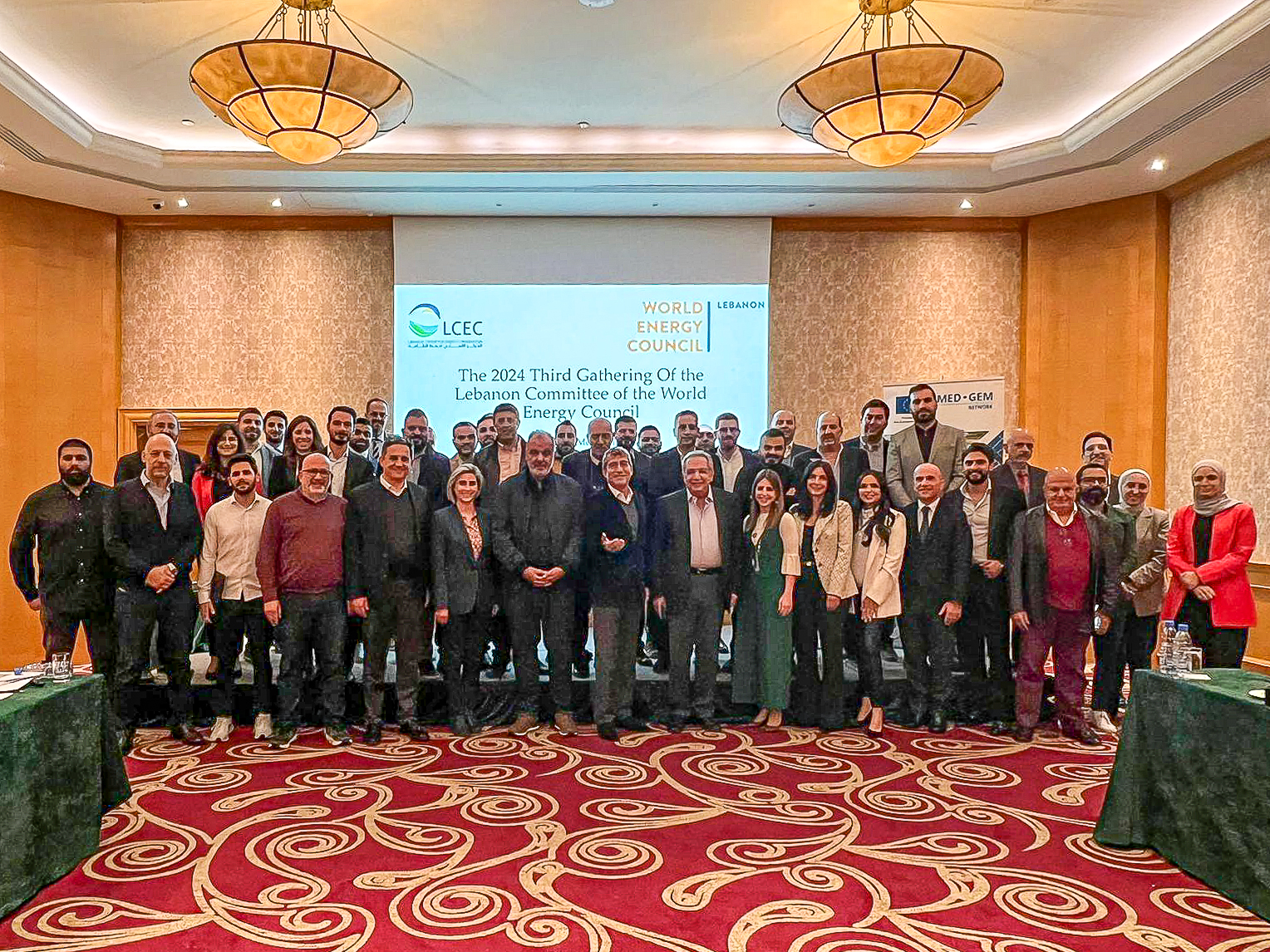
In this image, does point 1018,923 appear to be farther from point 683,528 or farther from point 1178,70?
point 1178,70

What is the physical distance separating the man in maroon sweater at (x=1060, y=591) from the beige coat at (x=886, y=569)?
2.19 ft

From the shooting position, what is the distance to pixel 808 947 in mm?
2697

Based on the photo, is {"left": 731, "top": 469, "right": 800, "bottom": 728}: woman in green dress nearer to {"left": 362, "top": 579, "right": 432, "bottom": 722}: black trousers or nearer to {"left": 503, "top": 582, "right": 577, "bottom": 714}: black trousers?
{"left": 503, "top": 582, "right": 577, "bottom": 714}: black trousers

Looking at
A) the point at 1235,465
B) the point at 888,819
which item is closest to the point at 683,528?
the point at 888,819

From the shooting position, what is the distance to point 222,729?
194 inches

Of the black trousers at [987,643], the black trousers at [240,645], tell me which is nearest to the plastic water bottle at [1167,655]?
the black trousers at [987,643]

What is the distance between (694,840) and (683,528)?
202cm

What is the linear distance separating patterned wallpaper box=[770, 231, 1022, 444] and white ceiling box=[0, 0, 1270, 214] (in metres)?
0.49

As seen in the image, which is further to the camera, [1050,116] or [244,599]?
[1050,116]

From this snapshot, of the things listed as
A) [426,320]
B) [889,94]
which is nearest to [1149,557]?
[889,94]

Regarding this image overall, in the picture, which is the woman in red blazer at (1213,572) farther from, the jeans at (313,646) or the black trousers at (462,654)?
the jeans at (313,646)

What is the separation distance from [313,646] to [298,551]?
23.9 inches

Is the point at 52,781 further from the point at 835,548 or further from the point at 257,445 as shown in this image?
the point at 835,548

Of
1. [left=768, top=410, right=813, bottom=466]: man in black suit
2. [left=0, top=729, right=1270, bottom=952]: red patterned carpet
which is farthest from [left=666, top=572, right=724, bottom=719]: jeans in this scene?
[left=768, top=410, right=813, bottom=466]: man in black suit
